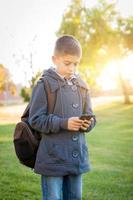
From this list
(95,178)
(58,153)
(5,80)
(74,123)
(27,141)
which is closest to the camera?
(74,123)

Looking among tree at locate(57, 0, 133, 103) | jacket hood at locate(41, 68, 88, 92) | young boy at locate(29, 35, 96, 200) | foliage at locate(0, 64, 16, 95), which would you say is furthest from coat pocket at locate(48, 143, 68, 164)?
foliage at locate(0, 64, 16, 95)

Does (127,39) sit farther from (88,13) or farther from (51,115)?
(51,115)

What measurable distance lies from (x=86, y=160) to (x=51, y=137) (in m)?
0.33

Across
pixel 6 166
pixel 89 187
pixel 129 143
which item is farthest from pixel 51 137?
pixel 129 143

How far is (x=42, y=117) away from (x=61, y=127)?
150 millimetres

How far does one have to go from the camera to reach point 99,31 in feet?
105

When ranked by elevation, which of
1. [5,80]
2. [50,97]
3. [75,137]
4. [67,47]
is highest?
[5,80]

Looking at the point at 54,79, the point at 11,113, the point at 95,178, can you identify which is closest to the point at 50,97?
the point at 54,79

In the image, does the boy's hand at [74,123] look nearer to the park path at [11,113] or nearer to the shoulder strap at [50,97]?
the shoulder strap at [50,97]

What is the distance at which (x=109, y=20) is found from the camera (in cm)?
3253

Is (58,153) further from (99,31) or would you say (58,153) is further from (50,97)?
(99,31)

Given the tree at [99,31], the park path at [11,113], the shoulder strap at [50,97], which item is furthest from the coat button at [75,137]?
the tree at [99,31]

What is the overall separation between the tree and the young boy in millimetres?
28922

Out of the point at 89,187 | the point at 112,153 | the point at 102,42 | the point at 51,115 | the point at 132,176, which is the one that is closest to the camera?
the point at 51,115
